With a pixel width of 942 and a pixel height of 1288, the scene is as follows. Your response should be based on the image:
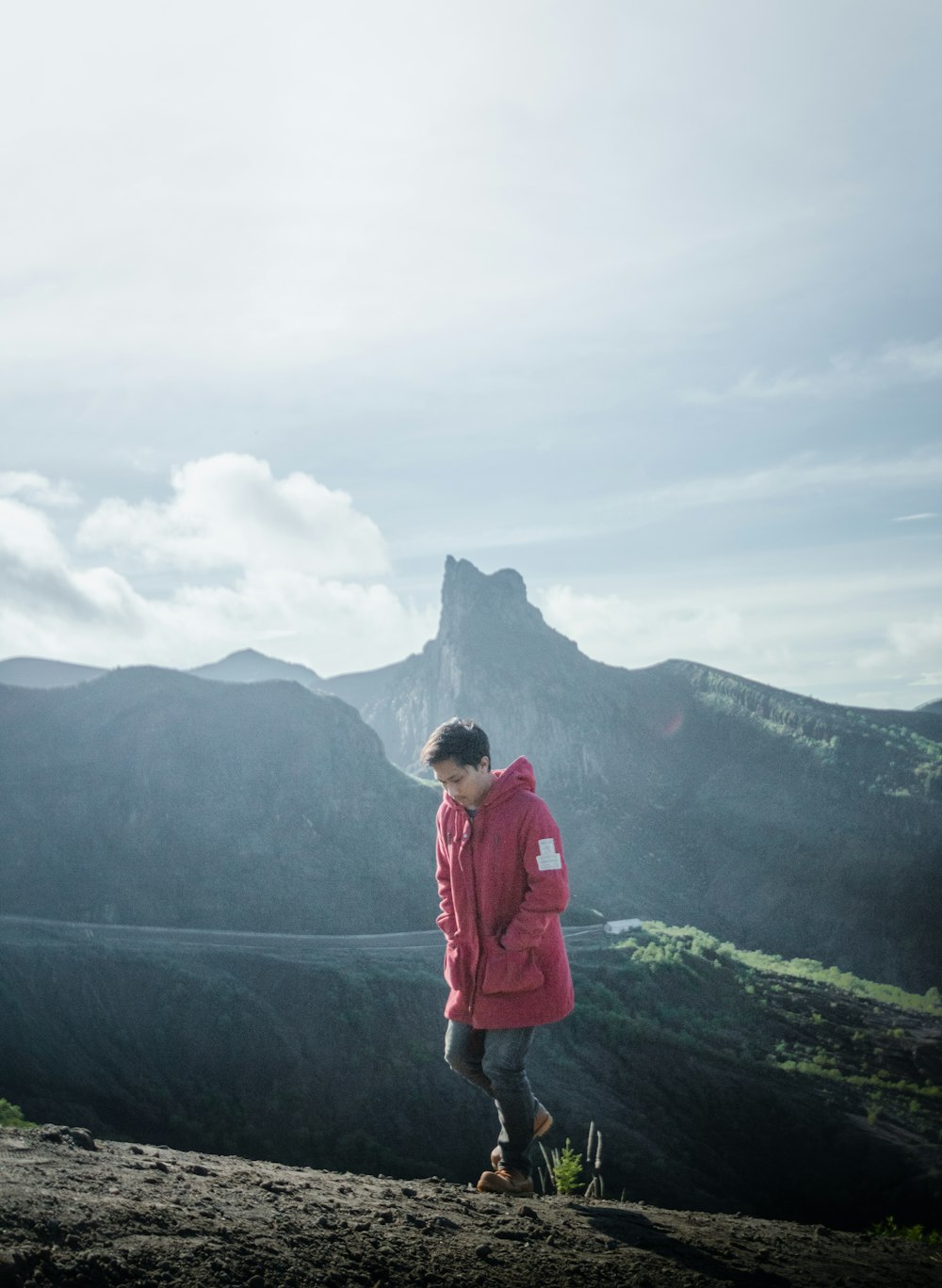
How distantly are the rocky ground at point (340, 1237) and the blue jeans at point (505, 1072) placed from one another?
253 mm

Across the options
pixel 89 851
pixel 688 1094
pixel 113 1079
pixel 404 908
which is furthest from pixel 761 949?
pixel 113 1079

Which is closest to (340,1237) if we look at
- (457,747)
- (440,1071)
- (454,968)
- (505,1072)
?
(505,1072)

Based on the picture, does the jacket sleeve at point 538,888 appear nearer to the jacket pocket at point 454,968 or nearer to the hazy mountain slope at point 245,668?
the jacket pocket at point 454,968

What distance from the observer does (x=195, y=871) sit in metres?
37.8

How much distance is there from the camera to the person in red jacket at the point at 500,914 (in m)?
4.09

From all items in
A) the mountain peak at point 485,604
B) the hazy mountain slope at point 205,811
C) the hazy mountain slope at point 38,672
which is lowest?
the hazy mountain slope at point 205,811

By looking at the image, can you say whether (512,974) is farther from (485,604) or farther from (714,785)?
(485,604)

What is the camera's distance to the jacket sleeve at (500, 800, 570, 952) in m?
4.03

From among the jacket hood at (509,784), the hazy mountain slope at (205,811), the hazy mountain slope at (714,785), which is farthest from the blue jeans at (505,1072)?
the hazy mountain slope at (714,785)

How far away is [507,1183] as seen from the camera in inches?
177

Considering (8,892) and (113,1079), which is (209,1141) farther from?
(8,892)

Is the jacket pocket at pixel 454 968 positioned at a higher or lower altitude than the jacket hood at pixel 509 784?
lower

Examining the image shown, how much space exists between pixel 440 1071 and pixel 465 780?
20806 millimetres

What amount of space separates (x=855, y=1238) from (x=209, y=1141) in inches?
648
